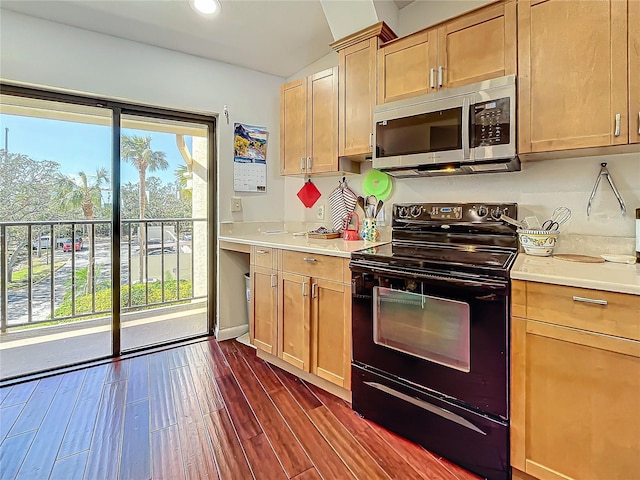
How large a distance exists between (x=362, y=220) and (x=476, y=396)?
4.85 ft

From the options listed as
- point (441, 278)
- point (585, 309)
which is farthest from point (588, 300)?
point (441, 278)

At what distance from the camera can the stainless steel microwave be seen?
155cm

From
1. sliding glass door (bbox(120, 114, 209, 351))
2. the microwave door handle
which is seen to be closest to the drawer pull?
the microwave door handle

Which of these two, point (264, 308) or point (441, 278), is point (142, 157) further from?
point (441, 278)

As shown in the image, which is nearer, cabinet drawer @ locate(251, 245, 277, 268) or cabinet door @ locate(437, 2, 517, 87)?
cabinet door @ locate(437, 2, 517, 87)

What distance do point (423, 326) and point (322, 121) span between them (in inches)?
63.3

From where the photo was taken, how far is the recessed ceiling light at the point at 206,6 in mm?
1948

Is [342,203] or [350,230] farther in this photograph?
[342,203]

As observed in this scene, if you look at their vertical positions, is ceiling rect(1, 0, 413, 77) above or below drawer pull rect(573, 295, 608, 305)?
above

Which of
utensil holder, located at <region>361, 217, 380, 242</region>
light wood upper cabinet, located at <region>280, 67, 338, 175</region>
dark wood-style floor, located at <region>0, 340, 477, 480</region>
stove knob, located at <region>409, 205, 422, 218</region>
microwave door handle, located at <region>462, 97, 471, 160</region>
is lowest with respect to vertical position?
dark wood-style floor, located at <region>0, 340, 477, 480</region>

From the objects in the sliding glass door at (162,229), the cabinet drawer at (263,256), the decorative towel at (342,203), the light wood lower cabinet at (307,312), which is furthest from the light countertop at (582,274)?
the sliding glass door at (162,229)

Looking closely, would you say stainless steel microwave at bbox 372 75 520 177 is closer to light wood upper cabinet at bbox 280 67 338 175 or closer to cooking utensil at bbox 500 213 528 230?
cooking utensil at bbox 500 213 528 230

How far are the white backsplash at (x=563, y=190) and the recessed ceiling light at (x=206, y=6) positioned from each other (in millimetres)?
1680

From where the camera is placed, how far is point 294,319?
2.15 m
